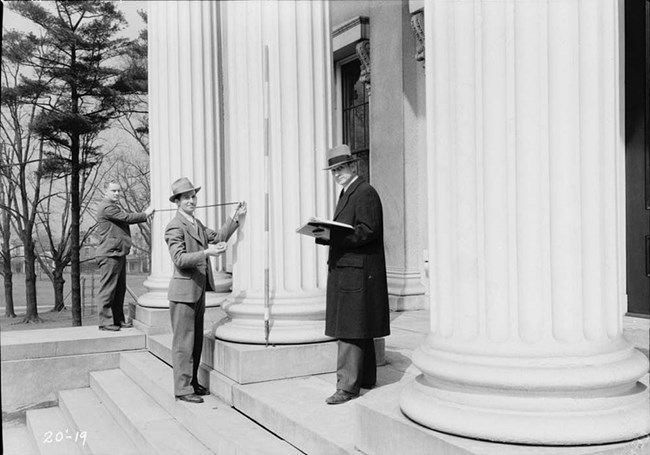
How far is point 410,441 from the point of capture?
10.6ft

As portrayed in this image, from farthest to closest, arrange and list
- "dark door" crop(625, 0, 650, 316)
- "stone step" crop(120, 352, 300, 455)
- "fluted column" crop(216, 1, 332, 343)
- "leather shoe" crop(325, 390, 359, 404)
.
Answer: "dark door" crop(625, 0, 650, 316) → "fluted column" crop(216, 1, 332, 343) → "leather shoe" crop(325, 390, 359, 404) → "stone step" crop(120, 352, 300, 455)

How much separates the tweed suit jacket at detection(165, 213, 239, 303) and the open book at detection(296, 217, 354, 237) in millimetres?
1132

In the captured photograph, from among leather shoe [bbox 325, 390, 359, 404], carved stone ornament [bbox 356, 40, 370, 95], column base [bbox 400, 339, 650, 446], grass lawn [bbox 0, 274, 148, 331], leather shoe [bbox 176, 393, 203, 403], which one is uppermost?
carved stone ornament [bbox 356, 40, 370, 95]

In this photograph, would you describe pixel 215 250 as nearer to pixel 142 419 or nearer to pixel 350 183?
pixel 350 183

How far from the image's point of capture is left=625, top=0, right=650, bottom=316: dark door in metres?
7.77

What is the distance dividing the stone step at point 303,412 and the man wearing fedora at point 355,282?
23cm

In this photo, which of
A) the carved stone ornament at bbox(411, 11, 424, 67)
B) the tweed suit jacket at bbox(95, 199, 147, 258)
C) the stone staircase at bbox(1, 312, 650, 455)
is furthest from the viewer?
the carved stone ornament at bbox(411, 11, 424, 67)

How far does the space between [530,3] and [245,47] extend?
3683 millimetres

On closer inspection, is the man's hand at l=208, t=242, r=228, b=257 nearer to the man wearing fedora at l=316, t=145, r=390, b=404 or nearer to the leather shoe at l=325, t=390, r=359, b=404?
the man wearing fedora at l=316, t=145, r=390, b=404

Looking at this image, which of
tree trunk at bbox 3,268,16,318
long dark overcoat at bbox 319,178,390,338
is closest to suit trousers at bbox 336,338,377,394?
long dark overcoat at bbox 319,178,390,338

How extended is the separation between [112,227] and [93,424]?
298 cm

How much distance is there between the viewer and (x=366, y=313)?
4.88 meters

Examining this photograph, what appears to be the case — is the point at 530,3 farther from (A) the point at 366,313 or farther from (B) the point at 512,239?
(A) the point at 366,313

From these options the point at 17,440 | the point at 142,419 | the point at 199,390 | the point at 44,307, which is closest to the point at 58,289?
the point at 44,307
